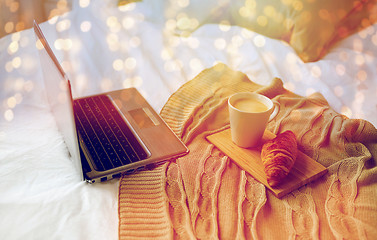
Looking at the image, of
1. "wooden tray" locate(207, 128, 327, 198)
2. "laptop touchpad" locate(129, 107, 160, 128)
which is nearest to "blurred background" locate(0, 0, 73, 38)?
"laptop touchpad" locate(129, 107, 160, 128)

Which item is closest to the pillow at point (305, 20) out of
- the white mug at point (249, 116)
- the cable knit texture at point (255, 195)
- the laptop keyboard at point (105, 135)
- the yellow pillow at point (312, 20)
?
the yellow pillow at point (312, 20)

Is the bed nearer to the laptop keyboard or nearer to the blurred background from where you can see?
the laptop keyboard

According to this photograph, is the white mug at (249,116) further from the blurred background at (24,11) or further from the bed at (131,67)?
the blurred background at (24,11)

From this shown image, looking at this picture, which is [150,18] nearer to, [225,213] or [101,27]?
[101,27]

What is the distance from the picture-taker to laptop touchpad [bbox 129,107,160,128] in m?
0.81

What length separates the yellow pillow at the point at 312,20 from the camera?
1164mm

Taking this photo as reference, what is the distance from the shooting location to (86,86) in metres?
1.02

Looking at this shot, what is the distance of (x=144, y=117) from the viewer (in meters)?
0.84

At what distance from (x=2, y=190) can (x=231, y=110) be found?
48 centimetres

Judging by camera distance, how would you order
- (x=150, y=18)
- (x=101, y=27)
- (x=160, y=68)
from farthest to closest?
(x=150, y=18), (x=101, y=27), (x=160, y=68)

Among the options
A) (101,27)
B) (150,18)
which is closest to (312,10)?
(150,18)

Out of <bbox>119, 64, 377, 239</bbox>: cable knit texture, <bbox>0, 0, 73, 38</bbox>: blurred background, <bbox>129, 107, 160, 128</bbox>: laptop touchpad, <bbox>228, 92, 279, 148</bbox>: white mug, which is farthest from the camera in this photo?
<bbox>0, 0, 73, 38</bbox>: blurred background

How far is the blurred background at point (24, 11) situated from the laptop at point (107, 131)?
0.70m

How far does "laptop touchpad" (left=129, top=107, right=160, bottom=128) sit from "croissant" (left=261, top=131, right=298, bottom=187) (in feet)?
0.99
